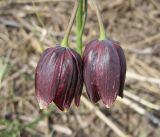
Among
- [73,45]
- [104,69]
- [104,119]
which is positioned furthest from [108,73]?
[73,45]

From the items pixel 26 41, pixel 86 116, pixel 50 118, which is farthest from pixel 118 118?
pixel 26 41

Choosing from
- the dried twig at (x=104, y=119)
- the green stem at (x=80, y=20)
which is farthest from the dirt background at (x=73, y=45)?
the green stem at (x=80, y=20)

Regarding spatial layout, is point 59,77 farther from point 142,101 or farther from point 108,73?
point 142,101

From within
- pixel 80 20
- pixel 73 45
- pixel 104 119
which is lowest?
pixel 104 119

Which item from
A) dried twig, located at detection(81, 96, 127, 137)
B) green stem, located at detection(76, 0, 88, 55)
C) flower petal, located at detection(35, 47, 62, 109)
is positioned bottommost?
dried twig, located at detection(81, 96, 127, 137)

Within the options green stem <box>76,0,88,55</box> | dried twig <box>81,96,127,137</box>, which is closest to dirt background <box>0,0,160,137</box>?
dried twig <box>81,96,127,137</box>

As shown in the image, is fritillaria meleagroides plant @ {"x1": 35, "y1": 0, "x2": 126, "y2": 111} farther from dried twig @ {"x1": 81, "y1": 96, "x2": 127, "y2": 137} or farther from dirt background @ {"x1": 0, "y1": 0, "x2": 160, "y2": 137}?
dried twig @ {"x1": 81, "y1": 96, "x2": 127, "y2": 137}

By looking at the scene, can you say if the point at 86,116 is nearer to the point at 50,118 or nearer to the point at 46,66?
the point at 50,118
